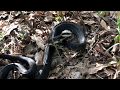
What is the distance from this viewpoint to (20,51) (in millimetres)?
3719

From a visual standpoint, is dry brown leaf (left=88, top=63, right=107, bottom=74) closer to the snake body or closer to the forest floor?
the forest floor

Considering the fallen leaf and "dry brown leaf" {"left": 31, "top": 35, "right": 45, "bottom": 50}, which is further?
"dry brown leaf" {"left": 31, "top": 35, "right": 45, "bottom": 50}

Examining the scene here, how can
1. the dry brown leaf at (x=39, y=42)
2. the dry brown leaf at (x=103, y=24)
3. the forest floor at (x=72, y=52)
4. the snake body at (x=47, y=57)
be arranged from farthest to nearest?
the dry brown leaf at (x=103, y=24) → the dry brown leaf at (x=39, y=42) → the forest floor at (x=72, y=52) → the snake body at (x=47, y=57)

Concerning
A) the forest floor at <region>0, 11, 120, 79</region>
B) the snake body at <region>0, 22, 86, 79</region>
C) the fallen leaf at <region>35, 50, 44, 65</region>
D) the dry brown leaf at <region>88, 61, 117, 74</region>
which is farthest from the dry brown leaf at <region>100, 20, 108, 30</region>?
the fallen leaf at <region>35, 50, 44, 65</region>

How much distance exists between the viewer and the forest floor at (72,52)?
3.25 metres

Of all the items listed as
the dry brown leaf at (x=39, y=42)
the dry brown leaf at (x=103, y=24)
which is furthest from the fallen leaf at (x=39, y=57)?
the dry brown leaf at (x=103, y=24)

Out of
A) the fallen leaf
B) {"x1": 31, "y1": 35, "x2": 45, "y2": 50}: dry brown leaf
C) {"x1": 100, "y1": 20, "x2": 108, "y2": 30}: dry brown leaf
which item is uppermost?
{"x1": 100, "y1": 20, "x2": 108, "y2": 30}: dry brown leaf

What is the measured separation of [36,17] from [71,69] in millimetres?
1454

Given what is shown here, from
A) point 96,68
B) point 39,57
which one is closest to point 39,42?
point 39,57

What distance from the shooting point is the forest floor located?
325 cm

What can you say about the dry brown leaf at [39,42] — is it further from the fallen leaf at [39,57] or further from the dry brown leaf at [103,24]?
the dry brown leaf at [103,24]

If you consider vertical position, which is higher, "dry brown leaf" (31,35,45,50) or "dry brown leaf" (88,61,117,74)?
"dry brown leaf" (31,35,45,50)

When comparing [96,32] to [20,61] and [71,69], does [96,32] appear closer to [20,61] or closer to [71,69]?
[71,69]
